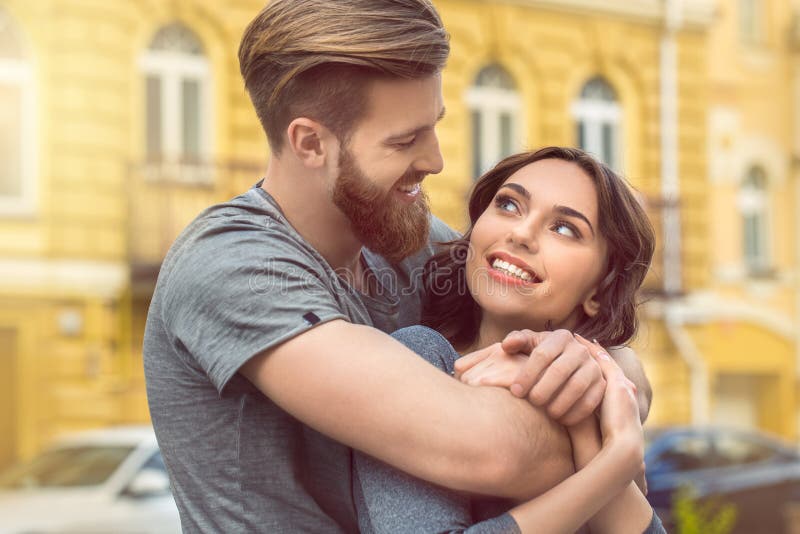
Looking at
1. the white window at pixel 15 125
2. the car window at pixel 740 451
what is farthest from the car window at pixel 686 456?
the white window at pixel 15 125

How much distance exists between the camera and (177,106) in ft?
40.7

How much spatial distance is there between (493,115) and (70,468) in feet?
27.2

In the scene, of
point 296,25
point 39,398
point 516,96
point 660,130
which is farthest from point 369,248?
point 660,130

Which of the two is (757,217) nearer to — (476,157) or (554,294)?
(476,157)

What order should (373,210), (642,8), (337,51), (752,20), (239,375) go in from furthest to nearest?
(752,20)
(642,8)
(373,210)
(337,51)
(239,375)

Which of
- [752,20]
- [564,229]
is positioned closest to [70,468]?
[564,229]

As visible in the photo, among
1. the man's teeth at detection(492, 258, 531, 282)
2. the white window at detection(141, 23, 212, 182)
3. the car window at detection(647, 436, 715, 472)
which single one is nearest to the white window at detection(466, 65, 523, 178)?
the white window at detection(141, 23, 212, 182)

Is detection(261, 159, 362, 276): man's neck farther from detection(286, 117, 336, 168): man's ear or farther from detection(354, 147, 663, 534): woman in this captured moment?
detection(354, 147, 663, 534): woman

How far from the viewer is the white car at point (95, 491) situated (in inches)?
275

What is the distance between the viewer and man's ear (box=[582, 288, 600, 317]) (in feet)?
7.61

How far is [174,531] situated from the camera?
7.01 meters

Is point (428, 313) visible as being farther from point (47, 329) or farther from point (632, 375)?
point (47, 329)

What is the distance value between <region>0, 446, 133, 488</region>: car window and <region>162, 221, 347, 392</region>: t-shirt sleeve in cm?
584

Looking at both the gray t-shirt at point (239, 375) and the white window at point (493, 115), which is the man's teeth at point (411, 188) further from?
the white window at point (493, 115)
